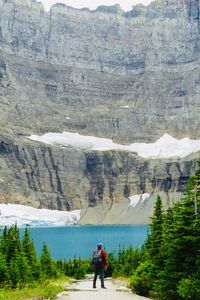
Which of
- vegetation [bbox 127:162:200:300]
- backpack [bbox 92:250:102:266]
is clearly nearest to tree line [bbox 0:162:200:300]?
vegetation [bbox 127:162:200:300]

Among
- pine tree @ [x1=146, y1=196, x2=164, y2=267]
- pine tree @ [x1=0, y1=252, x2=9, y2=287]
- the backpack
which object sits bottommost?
pine tree @ [x1=0, y1=252, x2=9, y2=287]

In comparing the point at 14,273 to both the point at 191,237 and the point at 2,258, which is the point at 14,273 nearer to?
the point at 2,258

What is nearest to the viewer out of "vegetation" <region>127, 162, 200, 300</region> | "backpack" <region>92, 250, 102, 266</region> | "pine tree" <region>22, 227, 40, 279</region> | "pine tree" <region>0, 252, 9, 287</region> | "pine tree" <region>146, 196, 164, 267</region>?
"vegetation" <region>127, 162, 200, 300</region>

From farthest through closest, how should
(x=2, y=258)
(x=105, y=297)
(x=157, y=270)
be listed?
1. (x=2, y=258)
2. (x=157, y=270)
3. (x=105, y=297)

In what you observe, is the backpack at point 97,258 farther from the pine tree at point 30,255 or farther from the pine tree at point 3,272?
the pine tree at point 30,255

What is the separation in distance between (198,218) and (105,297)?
14.1ft

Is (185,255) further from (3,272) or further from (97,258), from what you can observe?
(3,272)

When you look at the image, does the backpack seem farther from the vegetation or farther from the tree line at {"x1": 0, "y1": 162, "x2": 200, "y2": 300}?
the vegetation

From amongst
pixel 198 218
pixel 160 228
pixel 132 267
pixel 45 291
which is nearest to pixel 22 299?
pixel 45 291

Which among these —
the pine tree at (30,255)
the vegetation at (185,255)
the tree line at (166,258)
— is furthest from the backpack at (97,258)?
the pine tree at (30,255)

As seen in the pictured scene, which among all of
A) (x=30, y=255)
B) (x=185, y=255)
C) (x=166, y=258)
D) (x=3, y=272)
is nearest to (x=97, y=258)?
(x=166, y=258)

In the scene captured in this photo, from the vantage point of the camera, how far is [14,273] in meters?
23.7

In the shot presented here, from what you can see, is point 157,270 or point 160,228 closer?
point 157,270

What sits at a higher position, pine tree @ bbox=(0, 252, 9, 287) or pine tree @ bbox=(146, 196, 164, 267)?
pine tree @ bbox=(146, 196, 164, 267)
